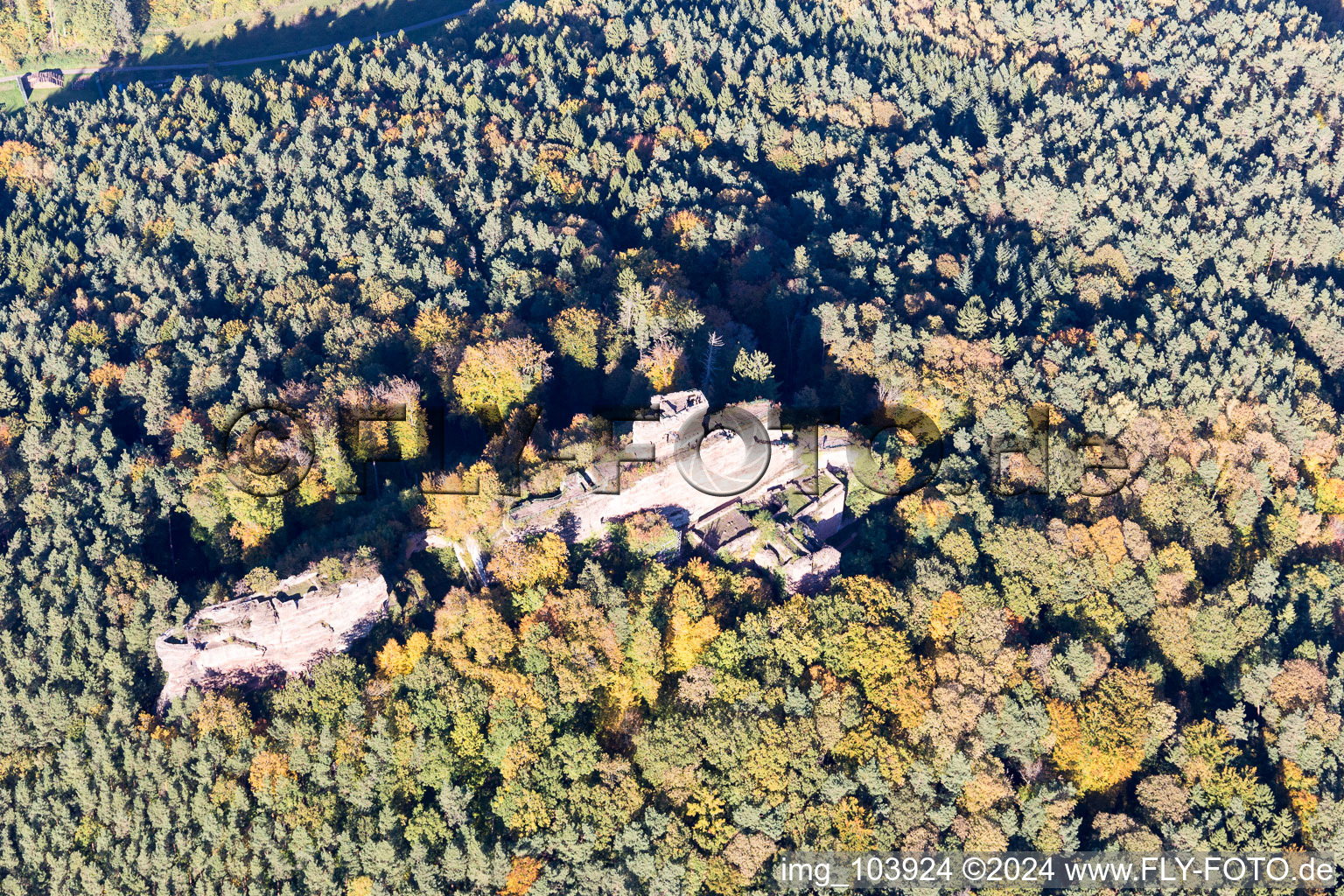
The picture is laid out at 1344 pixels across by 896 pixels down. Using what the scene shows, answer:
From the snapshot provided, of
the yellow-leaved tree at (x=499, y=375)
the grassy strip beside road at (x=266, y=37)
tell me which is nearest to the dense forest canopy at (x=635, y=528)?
the yellow-leaved tree at (x=499, y=375)

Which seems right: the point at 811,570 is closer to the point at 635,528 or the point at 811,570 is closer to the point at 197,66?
the point at 635,528

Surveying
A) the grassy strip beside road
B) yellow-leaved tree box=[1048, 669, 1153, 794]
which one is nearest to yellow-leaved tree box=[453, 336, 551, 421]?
yellow-leaved tree box=[1048, 669, 1153, 794]

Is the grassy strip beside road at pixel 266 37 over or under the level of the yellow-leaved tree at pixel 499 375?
over

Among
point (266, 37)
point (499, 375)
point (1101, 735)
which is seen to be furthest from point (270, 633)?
point (266, 37)

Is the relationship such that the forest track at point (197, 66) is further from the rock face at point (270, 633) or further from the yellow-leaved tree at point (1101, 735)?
the yellow-leaved tree at point (1101, 735)

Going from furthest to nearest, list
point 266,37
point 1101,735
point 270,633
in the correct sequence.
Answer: point 266,37 → point 270,633 → point 1101,735

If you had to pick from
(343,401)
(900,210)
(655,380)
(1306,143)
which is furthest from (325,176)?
(1306,143)

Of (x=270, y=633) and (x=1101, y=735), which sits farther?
(x=270, y=633)
